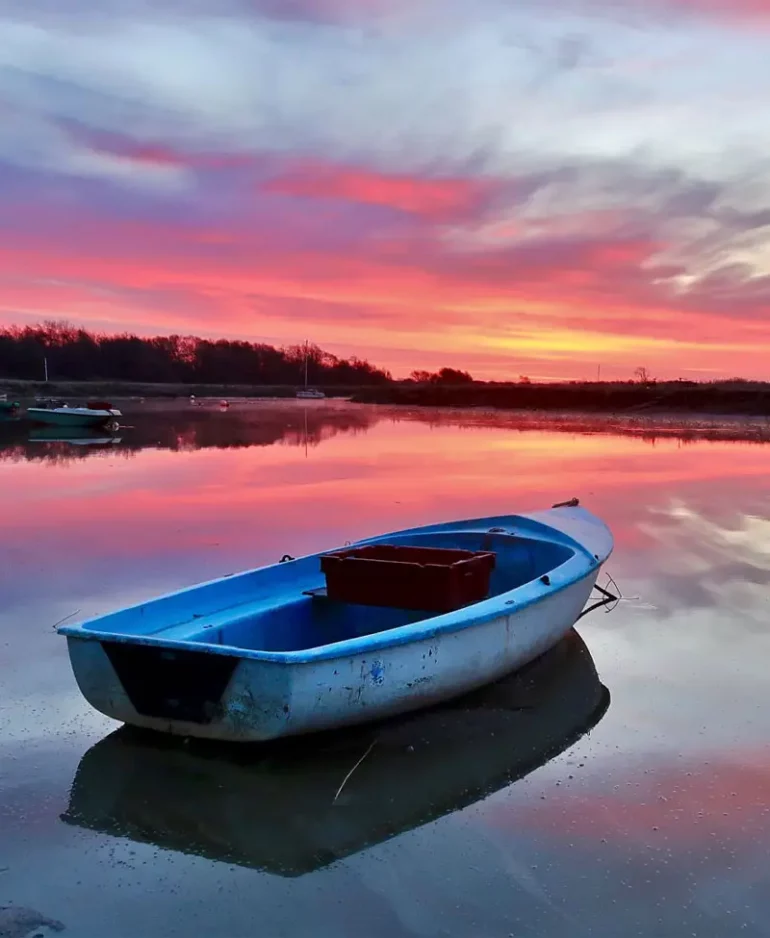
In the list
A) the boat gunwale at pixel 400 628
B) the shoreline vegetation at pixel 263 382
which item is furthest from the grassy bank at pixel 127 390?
the boat gunwale at pixel 400 628

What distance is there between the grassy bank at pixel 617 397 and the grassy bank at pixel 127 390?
26280mm

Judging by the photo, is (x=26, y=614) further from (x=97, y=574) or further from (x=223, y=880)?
(x=223, y=880)

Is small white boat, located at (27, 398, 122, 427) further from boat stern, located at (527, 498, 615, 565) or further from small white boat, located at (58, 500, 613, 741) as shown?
small white boat, located at (58, 500, 613, 741)

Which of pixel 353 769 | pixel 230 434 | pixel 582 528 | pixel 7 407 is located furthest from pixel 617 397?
pixel 353 769

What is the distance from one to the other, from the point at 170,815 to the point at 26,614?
407 cm

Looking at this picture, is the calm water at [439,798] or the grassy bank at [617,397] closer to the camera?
the calm water at [439,798]

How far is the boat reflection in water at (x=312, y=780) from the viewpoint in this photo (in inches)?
172

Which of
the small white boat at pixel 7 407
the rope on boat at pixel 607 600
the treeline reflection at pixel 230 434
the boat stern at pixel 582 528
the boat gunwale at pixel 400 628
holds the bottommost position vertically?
the rope on boat at pixel 607 600

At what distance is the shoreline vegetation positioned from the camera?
6191 cm

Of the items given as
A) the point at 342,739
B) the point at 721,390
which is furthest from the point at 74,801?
the point at 721,390

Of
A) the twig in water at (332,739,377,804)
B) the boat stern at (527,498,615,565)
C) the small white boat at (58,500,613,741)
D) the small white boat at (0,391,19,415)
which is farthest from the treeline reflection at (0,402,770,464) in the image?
the twig in water at (332,739,377,804)

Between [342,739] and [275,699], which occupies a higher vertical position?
[275,699]

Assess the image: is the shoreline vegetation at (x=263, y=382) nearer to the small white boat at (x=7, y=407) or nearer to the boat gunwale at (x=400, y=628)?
the small white boat at (x=7, y=407)

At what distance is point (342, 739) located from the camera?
17.9 ft
